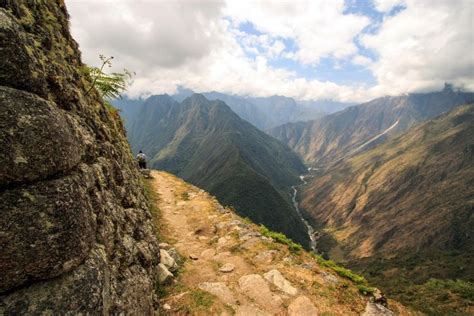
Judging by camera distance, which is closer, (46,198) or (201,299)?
(46,198)

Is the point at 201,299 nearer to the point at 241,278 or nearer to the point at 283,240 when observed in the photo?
the point at 241,278

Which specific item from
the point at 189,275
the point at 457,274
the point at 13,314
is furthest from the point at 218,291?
the point at 457,274

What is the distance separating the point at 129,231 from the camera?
11.0 metres

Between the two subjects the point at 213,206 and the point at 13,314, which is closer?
the point at 13,314

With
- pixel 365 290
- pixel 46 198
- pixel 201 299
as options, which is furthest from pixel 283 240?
pixel 46 198

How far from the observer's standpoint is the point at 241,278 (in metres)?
15.0

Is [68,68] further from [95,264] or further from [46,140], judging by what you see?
[95,264]

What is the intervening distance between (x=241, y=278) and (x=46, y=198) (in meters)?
11.0

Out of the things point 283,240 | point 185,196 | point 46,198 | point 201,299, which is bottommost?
point 201,299

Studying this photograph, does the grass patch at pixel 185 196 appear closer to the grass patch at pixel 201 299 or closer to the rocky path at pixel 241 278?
the rocky path at pixel 241 278

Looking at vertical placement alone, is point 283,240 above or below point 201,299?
above

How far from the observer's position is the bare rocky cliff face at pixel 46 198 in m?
5.60

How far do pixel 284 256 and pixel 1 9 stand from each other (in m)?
16.2

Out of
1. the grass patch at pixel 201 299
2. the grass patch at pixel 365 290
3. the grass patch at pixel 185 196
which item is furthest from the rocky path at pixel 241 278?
the grass patch at pixel 185 196
